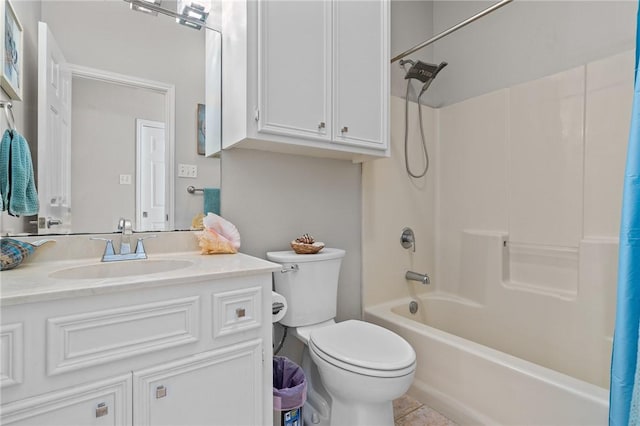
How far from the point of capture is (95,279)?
1.02 m

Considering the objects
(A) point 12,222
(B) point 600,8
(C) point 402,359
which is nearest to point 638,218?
(C) point 402,359

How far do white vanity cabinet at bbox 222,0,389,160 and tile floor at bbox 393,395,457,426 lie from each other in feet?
4.34

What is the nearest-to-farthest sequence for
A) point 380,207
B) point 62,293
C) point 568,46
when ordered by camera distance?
point 62,293, point 568,46, point 380,207

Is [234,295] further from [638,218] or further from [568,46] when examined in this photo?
[568,46]

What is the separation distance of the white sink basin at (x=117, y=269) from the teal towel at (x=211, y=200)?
1.11ft

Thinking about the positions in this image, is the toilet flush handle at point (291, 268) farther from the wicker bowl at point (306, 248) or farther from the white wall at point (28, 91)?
the white wall at point (28, 91)

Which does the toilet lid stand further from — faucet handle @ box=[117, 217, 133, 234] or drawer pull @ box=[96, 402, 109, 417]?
faucet handle @ box=[117, 217, 133, 234]

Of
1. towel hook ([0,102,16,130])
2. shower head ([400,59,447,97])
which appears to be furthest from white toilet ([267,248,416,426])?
shower head ([400,59,447,97])

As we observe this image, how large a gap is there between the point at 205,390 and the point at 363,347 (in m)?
0.66

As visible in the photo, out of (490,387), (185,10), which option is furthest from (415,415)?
(185,10)

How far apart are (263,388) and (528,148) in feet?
6.44

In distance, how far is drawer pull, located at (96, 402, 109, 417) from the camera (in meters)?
0.86

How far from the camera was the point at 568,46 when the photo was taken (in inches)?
73.1

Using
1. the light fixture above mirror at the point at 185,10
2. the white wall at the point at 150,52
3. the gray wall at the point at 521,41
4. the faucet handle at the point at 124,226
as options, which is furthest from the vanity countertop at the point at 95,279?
the gray wall at the point at 521,41
